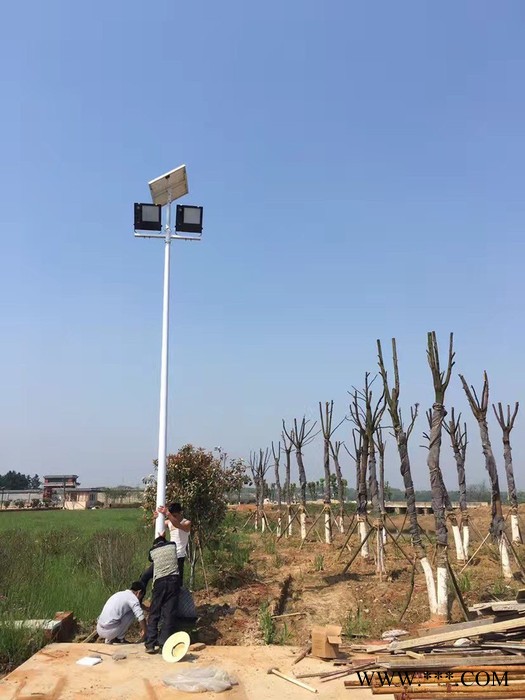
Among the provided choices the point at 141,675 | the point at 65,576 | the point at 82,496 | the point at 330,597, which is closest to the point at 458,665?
the point at 141,675

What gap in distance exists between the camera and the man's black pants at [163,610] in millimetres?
6332

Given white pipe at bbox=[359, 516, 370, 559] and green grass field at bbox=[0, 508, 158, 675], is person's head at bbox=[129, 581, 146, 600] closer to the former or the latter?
green grass field at bbox=[0, 508, 158, 675]

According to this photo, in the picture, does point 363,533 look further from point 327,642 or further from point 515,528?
point 327,642

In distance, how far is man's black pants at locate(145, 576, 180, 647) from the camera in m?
6.33

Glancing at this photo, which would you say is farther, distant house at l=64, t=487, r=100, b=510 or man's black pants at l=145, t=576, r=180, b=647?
distant house at l=64, t=487, r=100, b=510

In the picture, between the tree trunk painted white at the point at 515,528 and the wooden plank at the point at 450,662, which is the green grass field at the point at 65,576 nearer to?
the wooden plank at the point at 450,662

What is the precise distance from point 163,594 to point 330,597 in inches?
163

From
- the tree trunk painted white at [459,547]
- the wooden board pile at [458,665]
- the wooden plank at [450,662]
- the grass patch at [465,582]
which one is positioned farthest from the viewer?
the tree trunk painted white at [459,547]

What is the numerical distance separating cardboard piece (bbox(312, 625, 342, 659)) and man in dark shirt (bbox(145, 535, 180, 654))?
5.66ft

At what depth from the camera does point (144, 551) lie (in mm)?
11969

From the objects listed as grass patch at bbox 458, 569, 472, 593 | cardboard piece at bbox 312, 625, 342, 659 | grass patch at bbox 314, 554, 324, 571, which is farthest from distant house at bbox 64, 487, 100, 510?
cardboard piece at bbox 312, 625, 342, 659

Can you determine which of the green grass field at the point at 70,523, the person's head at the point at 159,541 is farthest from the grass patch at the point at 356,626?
the green grass field at the point at 70,523

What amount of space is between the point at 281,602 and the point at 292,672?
3.90m

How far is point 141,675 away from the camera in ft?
17.9
